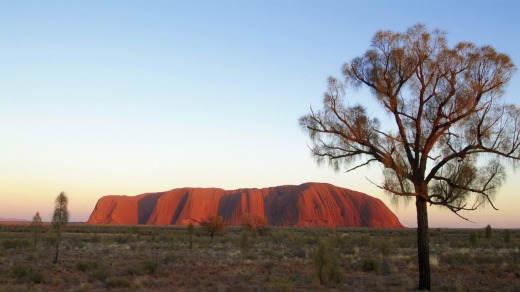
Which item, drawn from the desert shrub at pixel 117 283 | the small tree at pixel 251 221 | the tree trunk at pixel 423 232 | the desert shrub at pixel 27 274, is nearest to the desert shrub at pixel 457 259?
the tree trunk at pixel 423 232

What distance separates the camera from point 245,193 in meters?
141

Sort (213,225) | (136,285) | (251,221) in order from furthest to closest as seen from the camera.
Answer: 1. (251,221)
2. (213,225)
3. (136,285)

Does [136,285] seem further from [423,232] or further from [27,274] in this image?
[423,232]

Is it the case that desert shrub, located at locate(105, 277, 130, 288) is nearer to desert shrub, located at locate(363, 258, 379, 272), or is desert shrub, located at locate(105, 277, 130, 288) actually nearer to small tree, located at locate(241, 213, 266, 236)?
desert shrub, located at locate(363, 258, 379, 272)

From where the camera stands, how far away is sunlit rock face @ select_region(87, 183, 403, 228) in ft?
404

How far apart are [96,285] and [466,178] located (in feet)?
38.0

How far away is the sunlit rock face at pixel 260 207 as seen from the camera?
123125 mm

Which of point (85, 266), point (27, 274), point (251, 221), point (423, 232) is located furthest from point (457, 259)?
point (251, 221)

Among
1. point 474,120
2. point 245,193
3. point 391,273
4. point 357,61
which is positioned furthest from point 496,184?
point 245,193

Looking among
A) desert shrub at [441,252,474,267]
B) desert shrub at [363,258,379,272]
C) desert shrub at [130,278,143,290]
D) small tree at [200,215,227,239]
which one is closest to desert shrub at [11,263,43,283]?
desert shrub at [130,278,143,290]

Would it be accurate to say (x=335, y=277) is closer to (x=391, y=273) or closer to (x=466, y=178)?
(x=391, y=273)

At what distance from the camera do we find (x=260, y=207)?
13262 cm

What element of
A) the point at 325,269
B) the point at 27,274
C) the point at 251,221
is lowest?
the point at 27,274

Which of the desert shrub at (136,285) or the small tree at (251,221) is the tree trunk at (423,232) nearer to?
the desert shrub at (136,285)
